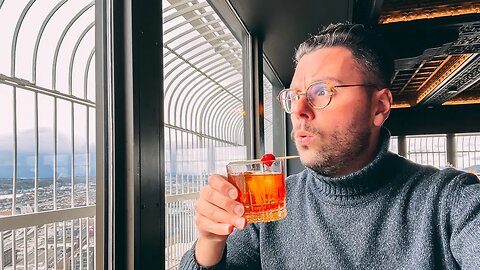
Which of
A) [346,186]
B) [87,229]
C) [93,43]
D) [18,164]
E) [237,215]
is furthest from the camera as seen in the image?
[87,229]

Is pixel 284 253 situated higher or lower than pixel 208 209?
lower

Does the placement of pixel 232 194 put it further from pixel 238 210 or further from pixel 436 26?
pixel 436 26

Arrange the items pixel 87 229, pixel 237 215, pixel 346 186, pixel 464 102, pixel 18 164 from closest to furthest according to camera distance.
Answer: pixel 237 215 → pixel 346 186 → pixel 18 164 → pixel 87 229 → pixel 464 102

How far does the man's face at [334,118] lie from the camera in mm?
1339

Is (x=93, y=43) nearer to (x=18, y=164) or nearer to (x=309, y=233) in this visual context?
(x=18, y=164)

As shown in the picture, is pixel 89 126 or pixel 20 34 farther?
pixel 89 126

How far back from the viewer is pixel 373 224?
1275 mm

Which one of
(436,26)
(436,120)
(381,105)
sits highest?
(436,26)

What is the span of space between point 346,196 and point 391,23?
3675 millimetres

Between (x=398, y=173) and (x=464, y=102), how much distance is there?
10.5 meters

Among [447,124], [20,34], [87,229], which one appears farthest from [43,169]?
[447,124]

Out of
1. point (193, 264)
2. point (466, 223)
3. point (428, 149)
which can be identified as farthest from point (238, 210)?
point (428, 149)

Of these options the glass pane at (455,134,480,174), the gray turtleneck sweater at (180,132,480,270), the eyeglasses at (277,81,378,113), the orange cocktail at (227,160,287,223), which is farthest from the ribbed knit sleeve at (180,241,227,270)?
the glass pane at (455,134,480,174)

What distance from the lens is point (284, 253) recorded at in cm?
138
